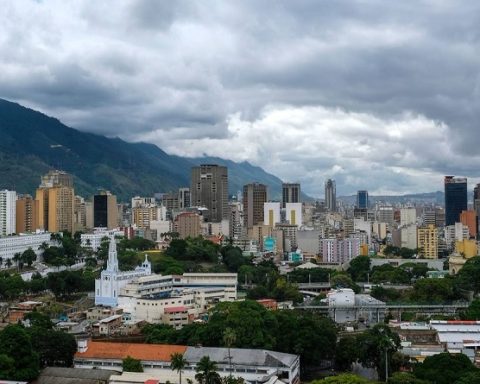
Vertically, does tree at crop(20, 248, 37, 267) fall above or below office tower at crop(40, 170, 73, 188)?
below

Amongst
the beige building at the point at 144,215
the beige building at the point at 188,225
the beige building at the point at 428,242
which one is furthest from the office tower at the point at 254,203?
the beige building at the point at 428,242

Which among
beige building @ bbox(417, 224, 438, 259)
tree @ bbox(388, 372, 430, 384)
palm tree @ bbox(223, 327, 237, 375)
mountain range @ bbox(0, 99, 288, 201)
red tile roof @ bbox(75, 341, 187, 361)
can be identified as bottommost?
tree @ bbox(388, 372, 430, 384)

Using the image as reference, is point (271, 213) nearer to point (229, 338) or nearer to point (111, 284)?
point (111, 284)

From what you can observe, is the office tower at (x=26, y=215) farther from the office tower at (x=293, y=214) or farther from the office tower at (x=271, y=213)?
the office tower at (x=293, y=214)

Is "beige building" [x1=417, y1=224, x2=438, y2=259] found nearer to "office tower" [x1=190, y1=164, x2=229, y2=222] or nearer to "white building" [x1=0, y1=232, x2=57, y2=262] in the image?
"office tower" [x1=190, y1=164, x2=229, y2=222]

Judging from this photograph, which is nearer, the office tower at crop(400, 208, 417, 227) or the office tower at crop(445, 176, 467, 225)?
the office tower at crop(445, 176, 467, 225)

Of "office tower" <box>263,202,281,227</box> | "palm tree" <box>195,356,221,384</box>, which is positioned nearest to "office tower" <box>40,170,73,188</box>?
"office tower" <box>263,202,281,227</box>

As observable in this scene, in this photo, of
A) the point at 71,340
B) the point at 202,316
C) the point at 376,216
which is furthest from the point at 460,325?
the point at 376,216

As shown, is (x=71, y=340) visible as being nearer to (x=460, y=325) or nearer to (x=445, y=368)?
(x=445, y=368)
